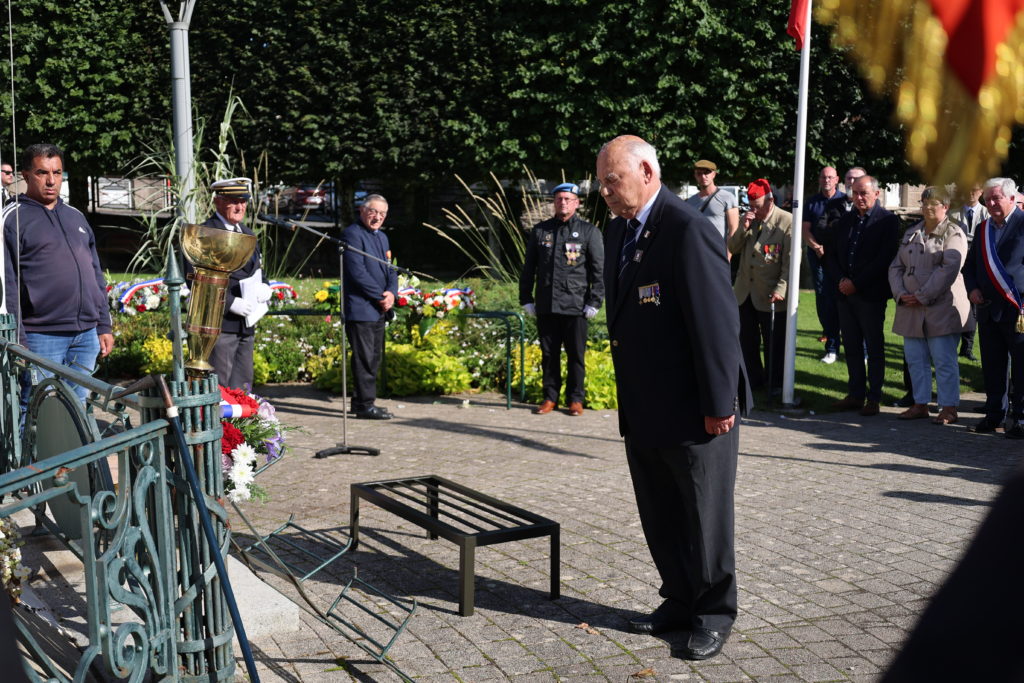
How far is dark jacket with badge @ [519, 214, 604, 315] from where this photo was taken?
980 cm

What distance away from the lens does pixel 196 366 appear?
374cm

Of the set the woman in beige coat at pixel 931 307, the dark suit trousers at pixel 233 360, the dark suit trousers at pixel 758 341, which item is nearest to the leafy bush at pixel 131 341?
the dark suit trousers at pixel 233 360

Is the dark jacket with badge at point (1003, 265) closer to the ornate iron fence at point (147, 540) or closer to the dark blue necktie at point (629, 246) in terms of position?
the dark blue necktie at point (629, 246)

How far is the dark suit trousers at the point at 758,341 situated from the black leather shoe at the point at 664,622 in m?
6.28

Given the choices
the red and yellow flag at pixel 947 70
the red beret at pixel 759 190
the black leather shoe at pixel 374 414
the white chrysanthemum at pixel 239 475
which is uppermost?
the red beret at pixel 759 190

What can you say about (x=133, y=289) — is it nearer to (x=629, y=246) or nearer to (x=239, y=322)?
(x=239, y=322)

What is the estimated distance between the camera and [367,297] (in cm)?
945

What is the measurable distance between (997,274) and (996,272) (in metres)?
0.02

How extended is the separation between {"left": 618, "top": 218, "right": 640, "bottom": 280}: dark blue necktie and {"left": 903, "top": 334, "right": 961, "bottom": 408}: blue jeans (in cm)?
563

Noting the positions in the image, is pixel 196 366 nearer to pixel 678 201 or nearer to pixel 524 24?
pixel 678 201

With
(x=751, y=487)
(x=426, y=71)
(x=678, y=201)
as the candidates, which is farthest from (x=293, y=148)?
(x=678, y=201)

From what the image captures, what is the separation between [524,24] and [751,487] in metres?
13.3

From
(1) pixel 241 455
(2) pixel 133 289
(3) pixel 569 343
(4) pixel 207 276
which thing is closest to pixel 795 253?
(3) pixel 569 343

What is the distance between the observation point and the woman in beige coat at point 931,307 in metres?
9.24
